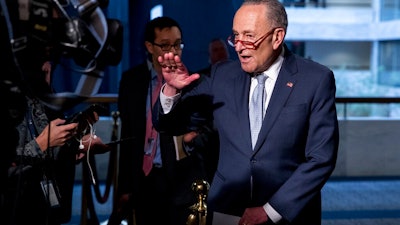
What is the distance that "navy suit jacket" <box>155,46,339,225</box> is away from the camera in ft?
7.34

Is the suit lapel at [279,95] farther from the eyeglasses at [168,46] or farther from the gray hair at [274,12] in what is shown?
the eyeglasses at [168,46]

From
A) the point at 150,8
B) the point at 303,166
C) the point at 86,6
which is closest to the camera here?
the point at 86,6

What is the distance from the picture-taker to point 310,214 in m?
2.36

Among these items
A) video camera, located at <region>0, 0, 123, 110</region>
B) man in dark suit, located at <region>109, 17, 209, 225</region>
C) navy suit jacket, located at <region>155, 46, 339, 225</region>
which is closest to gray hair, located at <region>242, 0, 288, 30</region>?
navy suit jacket, located at <region>155, 46, 339, 225</region>

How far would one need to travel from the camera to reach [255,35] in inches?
89.0

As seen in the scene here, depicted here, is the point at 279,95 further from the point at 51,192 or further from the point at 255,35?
the point at 51,192

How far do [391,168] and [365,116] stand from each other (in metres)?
0.65

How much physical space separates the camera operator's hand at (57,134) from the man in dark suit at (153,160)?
101cm

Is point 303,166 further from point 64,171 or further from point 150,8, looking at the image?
point 150,8

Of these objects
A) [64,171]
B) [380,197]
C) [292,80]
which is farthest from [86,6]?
[380,197]

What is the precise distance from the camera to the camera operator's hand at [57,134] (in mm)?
2303

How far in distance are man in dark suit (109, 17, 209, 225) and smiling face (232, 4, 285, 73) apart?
42.4 inches

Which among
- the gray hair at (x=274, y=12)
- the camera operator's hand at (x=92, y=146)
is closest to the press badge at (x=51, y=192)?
the camera operator's hand at (x=92, y=146)

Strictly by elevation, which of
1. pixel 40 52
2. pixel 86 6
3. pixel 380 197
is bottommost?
pixel 380 197
